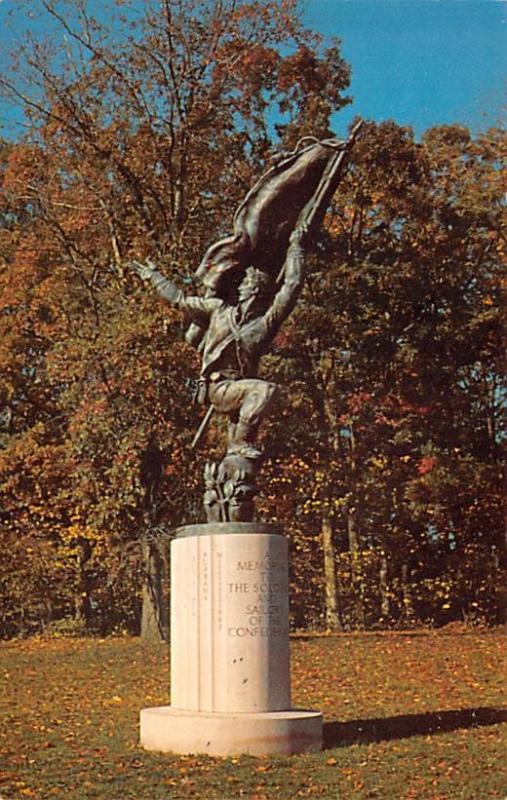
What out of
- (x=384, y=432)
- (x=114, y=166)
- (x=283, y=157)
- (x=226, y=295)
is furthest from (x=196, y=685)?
(x=384, y=432)

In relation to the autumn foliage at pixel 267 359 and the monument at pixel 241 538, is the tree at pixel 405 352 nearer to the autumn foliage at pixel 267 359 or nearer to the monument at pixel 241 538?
the autumn foliage at pixel 267 359

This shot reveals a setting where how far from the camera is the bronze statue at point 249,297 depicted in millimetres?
10953

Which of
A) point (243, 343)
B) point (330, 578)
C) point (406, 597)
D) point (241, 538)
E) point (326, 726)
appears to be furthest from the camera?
point (406, 597)

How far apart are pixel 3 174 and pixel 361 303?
26.5 feet

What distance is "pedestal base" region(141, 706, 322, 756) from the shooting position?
9.55 meters

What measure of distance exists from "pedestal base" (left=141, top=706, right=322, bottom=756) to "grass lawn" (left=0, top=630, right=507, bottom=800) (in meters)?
0.17

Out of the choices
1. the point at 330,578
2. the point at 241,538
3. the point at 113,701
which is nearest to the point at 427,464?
the point at 330,578

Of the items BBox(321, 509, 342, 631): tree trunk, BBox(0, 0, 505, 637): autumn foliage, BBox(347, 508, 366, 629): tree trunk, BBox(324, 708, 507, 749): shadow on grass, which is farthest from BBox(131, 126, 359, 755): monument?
BBox(347, 508, 366, 629): tree trunk

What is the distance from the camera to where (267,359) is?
2247 cm

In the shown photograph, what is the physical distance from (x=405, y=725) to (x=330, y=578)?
1238 centimetres

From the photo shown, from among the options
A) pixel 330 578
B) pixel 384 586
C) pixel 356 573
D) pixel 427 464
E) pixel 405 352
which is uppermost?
pixel 405 352

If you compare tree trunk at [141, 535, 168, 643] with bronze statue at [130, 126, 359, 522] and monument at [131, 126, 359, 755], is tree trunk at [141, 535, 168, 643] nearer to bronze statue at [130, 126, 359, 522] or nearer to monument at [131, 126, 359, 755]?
monument at [131, 126, 359, 755]

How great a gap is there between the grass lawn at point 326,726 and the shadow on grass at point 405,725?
0.7 inches

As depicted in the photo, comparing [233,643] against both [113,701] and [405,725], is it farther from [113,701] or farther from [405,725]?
[113,701]
